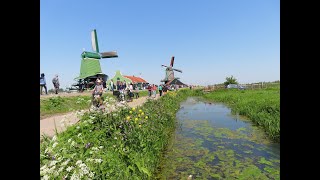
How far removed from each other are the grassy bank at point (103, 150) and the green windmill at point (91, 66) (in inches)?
1128

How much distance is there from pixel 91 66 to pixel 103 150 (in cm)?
3498

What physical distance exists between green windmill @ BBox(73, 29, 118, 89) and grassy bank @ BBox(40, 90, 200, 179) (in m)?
28.6

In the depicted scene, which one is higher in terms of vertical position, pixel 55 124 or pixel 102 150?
pixel 55 124

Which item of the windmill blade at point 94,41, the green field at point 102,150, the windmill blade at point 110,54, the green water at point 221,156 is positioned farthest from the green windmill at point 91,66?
the green field at point 102,150

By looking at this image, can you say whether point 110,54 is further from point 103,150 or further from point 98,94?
point 103,150

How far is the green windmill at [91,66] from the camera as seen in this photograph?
115ft

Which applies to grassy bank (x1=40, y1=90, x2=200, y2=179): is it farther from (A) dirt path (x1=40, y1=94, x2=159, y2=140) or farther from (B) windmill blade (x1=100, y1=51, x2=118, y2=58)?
(B) windmill blade (x1=100, y1=51, x2=118, y2=58)

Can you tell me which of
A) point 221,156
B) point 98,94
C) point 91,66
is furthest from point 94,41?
point 221,156

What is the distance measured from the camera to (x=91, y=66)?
122ft

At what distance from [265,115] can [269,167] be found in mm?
6365

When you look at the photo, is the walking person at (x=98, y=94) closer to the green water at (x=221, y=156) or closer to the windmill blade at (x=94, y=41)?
the green water at (x=221, y=156)
